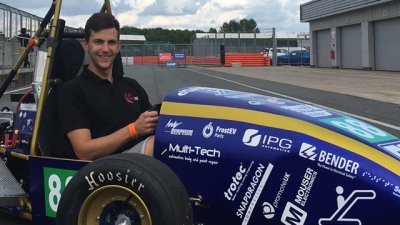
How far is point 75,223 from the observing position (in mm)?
2490

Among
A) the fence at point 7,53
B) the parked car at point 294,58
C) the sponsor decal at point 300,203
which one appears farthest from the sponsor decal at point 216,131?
the parked car at point 294,58

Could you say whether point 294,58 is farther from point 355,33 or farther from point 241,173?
point 241,173

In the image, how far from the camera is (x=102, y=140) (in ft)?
9.27

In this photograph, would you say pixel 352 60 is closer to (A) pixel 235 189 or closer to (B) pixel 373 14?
(B) pixel 373 14

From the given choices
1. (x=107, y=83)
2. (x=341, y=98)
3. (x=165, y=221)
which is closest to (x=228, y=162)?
(x=165, y=221)

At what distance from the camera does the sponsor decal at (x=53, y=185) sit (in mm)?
2857

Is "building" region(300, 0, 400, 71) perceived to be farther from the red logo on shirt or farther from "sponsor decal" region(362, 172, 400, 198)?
"sponsor decal" region(362, 172, 400, 198)

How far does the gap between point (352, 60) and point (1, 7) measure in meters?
22.7

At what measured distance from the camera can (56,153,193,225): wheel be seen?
230cm

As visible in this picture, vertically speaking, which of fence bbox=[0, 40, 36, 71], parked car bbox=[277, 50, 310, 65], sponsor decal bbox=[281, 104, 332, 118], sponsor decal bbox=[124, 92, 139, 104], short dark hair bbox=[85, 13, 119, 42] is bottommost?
sponsor decal bbox=[281, 104, 332, 118]

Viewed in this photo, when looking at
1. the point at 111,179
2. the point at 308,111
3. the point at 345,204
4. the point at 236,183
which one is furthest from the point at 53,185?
the point at 345,204

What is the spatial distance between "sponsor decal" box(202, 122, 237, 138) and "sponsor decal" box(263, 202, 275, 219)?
39cm

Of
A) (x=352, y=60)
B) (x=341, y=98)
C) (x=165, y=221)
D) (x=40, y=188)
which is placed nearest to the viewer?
(x=165, y=221)

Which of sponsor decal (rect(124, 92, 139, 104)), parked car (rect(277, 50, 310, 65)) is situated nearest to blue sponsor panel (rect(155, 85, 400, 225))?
sponsor decal (rect(124, 92, 139, 104))
